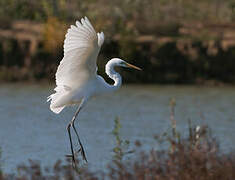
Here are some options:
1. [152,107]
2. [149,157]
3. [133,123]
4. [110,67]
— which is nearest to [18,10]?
[152,107]

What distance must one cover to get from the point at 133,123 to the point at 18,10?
12908 millimetres

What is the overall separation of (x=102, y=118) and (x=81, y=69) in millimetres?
7886

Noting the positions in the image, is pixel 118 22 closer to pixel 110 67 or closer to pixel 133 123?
pixel 133 123

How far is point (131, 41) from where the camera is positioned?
77.5 ft

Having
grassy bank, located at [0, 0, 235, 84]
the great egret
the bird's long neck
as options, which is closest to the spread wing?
the great egret

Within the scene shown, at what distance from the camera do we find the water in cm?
1298

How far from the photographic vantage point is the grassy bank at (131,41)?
22531mm

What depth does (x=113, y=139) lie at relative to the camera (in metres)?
14.0

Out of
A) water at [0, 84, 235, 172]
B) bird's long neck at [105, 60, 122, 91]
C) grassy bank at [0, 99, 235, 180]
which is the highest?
bird's long neck at [105, 60, 122, 91]

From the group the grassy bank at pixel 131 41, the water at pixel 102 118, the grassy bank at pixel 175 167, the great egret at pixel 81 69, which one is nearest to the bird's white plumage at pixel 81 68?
the great egret at pixel 81 69

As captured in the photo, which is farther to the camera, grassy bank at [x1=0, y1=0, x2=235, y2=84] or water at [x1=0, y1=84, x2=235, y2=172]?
grassy bank at [x1=0, y1=0, x2=235, y2=84]

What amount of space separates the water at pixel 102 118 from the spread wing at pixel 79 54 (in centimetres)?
156

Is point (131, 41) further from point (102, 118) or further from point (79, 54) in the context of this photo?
point (79, 54)

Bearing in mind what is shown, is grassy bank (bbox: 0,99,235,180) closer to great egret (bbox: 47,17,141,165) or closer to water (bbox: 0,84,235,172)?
great egret (bbox: 47,17,141,165)
